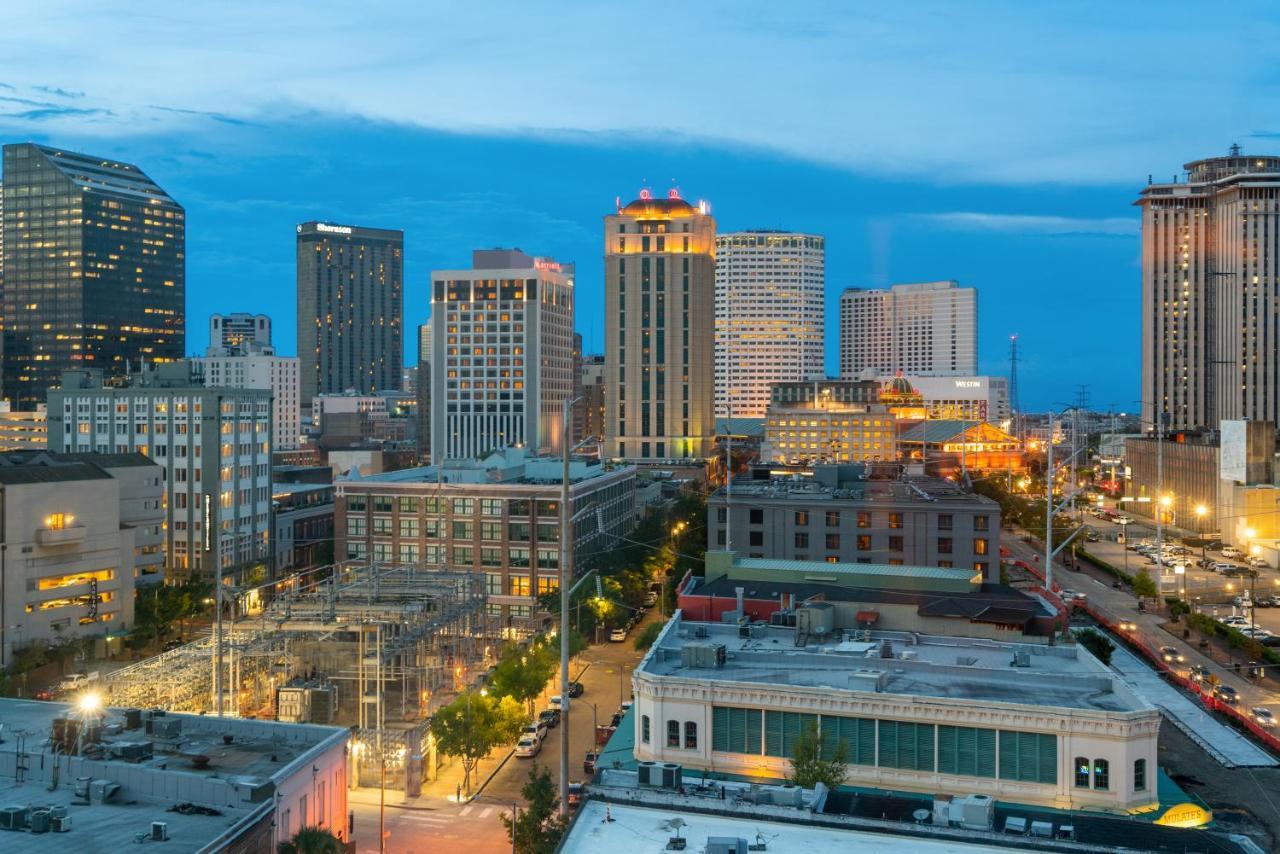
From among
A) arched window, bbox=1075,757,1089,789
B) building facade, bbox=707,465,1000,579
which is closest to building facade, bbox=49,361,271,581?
building facade, bbox=707,465,1000,579

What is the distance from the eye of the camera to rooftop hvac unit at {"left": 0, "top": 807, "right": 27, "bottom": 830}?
87.5ft

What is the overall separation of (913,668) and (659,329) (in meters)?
136

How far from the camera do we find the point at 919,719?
31.7m

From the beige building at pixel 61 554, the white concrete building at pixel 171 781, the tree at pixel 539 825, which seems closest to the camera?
the white concrete building at pixel 171 781

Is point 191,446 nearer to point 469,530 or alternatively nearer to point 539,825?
point 469,530

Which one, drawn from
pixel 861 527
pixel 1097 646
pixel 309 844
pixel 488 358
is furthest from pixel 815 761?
pixel 488 358

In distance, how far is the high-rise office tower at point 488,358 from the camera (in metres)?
191

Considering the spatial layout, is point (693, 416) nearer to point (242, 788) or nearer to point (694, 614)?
point (694, 614)

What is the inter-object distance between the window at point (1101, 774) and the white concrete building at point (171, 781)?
2127 centimetres

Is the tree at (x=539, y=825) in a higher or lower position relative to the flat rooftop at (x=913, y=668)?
lower

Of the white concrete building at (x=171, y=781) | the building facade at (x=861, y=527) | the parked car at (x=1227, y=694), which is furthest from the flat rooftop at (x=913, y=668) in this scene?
the building facade at (x=861, y=527)

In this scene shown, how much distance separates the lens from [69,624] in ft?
224

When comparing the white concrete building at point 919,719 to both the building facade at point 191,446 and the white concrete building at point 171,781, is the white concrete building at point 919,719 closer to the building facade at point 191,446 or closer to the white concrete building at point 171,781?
the white concrete building at point 171,781

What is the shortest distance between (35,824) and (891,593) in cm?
3390
